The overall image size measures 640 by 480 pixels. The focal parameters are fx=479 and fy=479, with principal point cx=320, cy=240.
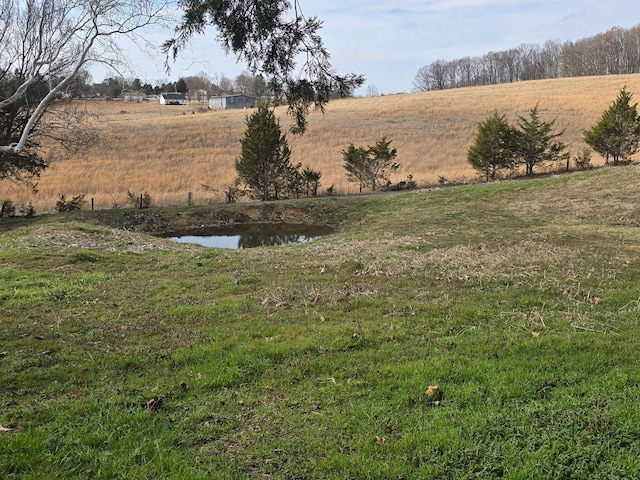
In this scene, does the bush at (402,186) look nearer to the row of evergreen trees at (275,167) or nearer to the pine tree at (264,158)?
the row of evergreen trees at (275,167)

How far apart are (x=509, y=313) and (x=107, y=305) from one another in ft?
17.2

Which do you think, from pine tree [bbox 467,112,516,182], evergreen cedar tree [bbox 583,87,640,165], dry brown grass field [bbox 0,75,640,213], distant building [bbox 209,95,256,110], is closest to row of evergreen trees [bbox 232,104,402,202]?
dry brown grass field [bbox 0,75,640,213]

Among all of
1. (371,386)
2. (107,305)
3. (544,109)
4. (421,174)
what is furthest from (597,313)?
(544,109)

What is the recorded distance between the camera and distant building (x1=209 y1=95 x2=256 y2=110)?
6794cm

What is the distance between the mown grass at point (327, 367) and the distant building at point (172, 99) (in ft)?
238

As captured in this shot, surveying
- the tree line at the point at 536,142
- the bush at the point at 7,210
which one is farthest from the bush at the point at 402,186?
the bush at the point at 7,210

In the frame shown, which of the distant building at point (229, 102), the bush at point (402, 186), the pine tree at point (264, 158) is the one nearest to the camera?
the pine tree at point (264, 158)

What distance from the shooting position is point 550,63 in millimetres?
87625

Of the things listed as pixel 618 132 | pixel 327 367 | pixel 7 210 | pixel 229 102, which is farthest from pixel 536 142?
pixel 229 102

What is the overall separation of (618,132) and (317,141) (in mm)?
22083

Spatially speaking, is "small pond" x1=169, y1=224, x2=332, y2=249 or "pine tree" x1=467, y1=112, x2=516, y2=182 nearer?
"small pond" x1=169, y1=224, x2=332, y2=249

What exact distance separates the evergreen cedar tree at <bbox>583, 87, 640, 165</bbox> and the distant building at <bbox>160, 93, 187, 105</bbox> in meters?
64.6

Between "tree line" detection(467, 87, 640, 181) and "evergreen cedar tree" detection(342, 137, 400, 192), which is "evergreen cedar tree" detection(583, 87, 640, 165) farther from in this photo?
"evergreen cedar tree" detection(342, 137, 400, 192)

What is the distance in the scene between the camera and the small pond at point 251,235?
16859 mm
